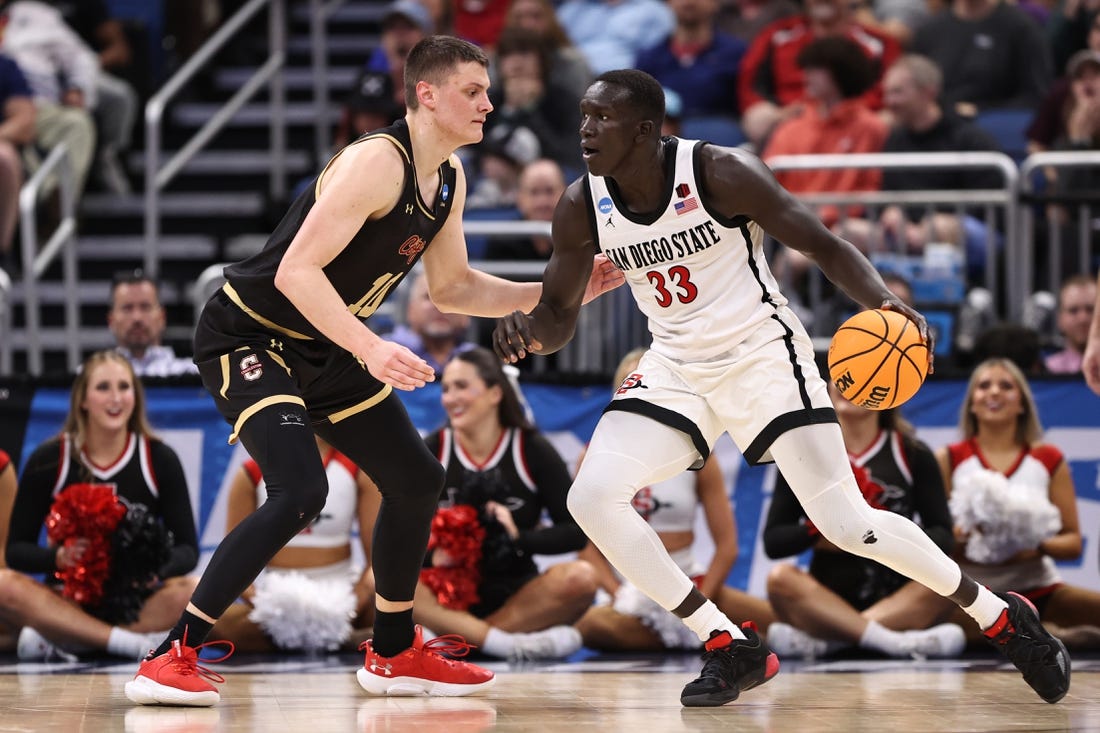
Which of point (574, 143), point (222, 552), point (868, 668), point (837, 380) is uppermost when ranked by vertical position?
point (574, 143)

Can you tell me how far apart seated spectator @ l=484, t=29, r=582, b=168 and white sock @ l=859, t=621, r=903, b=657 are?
4.33 metres

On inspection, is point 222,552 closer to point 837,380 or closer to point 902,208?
point 837,380

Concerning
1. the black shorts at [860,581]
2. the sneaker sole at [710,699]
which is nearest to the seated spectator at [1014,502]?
the black shorts at [860,581]

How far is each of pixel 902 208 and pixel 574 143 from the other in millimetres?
2640

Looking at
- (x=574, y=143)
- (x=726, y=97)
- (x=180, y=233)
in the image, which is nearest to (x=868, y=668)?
(x=574, y=143)

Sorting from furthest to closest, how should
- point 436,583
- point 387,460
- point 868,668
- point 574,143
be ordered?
point 574,143 < point 436,583 < point 868,668 < point 387,460

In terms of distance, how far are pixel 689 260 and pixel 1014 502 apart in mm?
2578

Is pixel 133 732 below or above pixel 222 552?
below

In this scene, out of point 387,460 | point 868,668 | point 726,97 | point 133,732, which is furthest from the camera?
point 726,97

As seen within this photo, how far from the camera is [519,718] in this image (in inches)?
203

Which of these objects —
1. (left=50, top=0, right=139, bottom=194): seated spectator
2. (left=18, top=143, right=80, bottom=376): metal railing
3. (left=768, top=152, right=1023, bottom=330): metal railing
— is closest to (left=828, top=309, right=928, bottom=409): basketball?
(left=768, top=152, right=1023, bottom=330): metal railing

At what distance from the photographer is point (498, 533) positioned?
23.8ft

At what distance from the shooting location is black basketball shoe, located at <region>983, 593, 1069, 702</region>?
17.5 ft

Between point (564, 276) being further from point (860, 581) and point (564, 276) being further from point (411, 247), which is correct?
point (860, 581)
